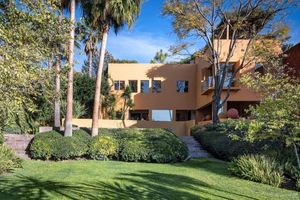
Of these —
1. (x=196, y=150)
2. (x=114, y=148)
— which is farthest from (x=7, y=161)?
(x=196, y=150)

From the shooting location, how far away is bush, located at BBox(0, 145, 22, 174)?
1441cm

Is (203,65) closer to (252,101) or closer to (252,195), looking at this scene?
(252,101)

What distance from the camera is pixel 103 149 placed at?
1892cm

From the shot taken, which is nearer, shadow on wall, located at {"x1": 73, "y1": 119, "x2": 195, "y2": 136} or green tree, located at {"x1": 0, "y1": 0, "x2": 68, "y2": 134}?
green tree, located at {"x1": 0, "y1": 0, "x2": 68, "y2": 134}

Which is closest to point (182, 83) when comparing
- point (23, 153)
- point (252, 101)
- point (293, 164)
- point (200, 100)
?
point (200, 100)

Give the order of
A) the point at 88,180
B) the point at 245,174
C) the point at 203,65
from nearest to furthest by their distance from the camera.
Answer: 1. the point at 88,180
2. the point at 245,174
3. the point at 203,65

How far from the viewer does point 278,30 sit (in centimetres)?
2989

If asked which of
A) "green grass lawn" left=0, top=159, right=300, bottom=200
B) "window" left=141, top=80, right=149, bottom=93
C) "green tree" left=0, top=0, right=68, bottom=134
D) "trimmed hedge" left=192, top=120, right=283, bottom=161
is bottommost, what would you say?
"green grass lawn" left=0, top=159, right=300, bottom=200

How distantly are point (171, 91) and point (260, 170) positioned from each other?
28029mm

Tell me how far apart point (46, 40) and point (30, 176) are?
→ 7185 mm

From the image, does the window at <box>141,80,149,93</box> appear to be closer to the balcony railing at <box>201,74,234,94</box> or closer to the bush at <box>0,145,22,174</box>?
the balcony railing at <box>201,74,234,94</box>

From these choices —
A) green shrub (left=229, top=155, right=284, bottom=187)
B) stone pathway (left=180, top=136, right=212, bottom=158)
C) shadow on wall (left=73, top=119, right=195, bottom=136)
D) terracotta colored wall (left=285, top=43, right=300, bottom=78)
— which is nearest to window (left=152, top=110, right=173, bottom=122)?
shadow on wall (left=73, top=119, right=195, bottom=136)

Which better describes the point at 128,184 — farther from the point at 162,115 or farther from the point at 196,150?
the point at 162,115

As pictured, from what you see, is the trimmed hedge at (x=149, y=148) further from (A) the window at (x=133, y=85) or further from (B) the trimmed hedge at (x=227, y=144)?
(A) the window at (x=133, y=85)
